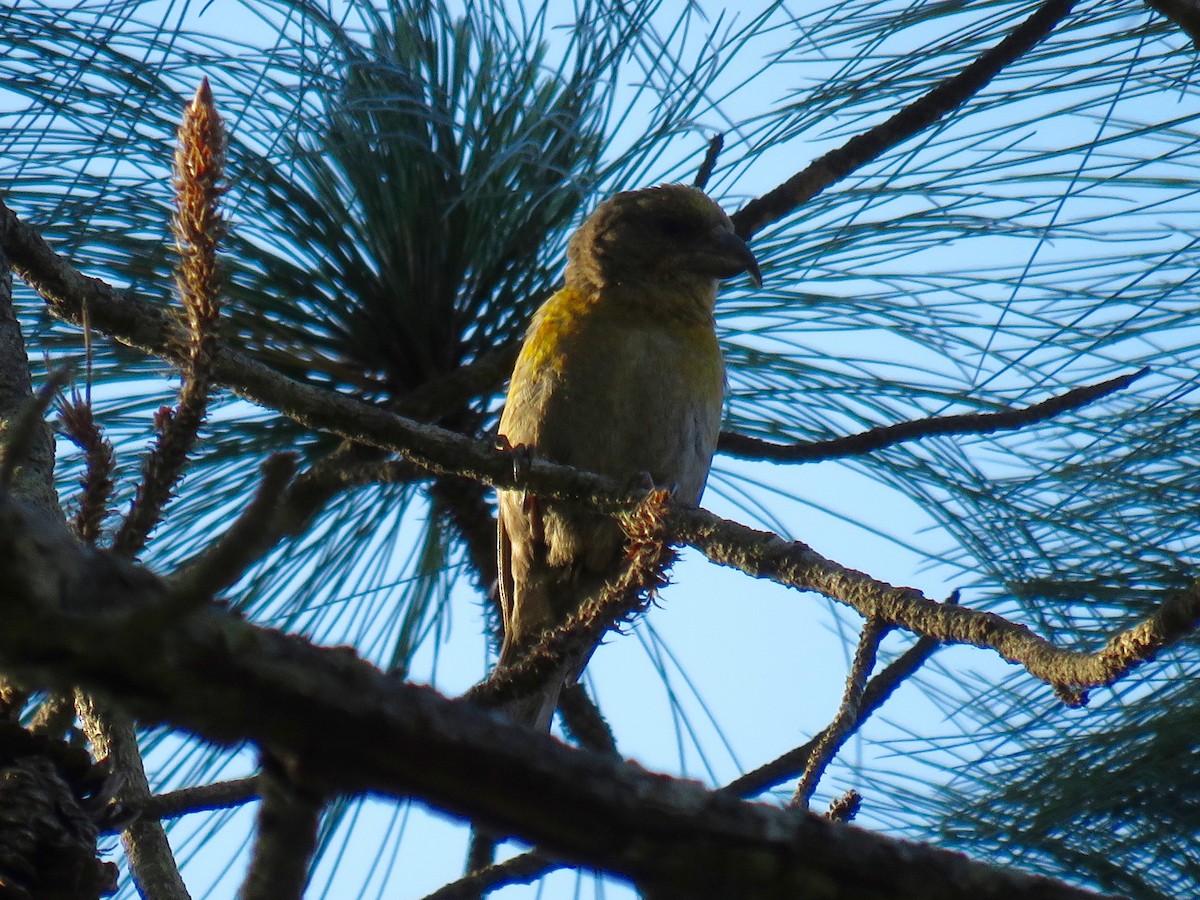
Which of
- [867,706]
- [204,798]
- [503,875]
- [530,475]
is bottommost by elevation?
[204,798]

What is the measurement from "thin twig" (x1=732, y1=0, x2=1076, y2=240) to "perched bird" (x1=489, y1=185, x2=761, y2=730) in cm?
46

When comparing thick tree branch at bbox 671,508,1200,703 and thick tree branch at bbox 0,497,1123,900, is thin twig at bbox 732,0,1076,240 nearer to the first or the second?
thick tree branch at bbox 671,508,1200,703

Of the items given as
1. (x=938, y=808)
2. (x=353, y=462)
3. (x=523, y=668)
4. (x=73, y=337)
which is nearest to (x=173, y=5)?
(x=73, y=337)

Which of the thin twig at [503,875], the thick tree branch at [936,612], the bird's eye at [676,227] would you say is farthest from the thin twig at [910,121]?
the thin twig at [503,875]

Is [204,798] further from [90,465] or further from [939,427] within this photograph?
[939,427]

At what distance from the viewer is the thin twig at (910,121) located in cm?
281

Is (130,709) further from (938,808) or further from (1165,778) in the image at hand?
(938,808)

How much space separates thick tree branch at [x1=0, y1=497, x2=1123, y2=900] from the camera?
0.69 metres

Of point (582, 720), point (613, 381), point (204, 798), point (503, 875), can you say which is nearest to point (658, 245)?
point (613, 381)

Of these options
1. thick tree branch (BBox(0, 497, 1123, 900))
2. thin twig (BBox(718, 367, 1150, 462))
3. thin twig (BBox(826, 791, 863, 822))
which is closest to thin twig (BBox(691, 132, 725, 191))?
thin twig (BBox(718, 367, 1150, 462))

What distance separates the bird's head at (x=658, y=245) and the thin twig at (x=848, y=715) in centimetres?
196

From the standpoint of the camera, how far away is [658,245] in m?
4.35

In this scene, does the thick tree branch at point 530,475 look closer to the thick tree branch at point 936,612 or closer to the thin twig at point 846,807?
the thick tree branch at point 936,612

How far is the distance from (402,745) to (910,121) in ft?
8.48
